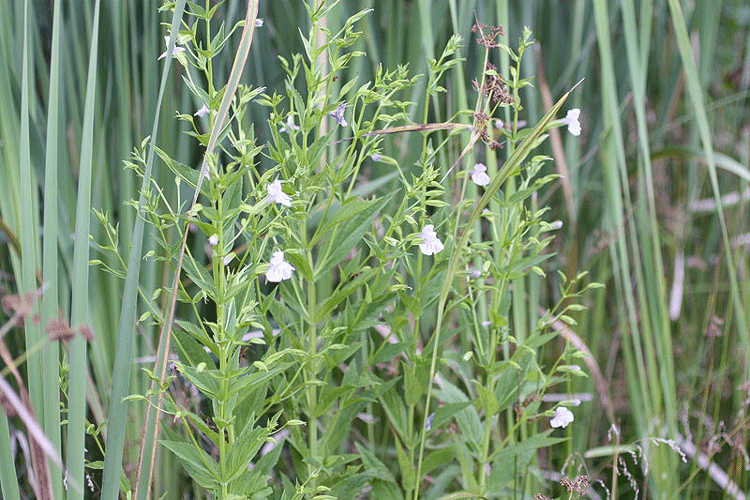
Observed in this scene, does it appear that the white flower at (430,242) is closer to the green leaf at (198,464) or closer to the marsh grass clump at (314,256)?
the marsh grass clump at (314,256)

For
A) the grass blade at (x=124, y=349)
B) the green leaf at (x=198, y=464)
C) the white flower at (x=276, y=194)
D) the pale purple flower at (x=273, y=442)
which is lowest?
the pale purple flower at (x=273, y=442)


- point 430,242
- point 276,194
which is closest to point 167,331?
point 276,194

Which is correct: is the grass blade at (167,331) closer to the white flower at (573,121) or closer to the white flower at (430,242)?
the white flower at (430,242)

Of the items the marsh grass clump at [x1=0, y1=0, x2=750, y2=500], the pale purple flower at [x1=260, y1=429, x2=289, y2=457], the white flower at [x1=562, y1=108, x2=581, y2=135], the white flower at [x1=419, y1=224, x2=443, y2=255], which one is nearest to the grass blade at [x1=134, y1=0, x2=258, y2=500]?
the marsh grass clump at [x1=0, y1=0, x2=750, y2=500]

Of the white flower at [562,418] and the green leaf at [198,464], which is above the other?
the green leaf at [198,464]

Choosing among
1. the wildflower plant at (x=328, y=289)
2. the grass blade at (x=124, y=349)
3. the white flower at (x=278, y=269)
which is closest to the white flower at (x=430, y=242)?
the wildflower plant at (x=328, y=289)

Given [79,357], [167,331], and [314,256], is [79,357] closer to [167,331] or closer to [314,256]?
[167,331]

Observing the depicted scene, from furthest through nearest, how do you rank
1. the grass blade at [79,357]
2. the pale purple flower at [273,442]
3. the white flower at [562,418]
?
the white flower at [562,418]
the pale purple flower at [273,442]
the grass blade at [79,357]

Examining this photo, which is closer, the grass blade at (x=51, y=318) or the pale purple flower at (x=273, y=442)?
the grass blade at (x=51, y=318)

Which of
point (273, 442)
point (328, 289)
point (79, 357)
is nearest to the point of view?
point (79, 357)

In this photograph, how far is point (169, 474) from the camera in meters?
1.01

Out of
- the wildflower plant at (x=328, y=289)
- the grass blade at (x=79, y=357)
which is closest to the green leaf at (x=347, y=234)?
the wildflower plant at (x=328, y=289)

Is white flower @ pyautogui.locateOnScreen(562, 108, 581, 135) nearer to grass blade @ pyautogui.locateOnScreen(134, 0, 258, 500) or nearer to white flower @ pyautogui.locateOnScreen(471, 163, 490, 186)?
white flower @ pyautogui.locateOnScreen(471, 163, 490, 186)

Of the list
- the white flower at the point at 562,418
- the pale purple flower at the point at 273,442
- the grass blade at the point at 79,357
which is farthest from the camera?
the white flower at the point at 562,418
